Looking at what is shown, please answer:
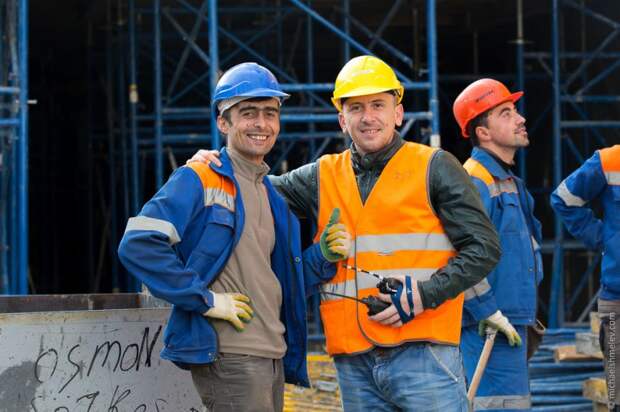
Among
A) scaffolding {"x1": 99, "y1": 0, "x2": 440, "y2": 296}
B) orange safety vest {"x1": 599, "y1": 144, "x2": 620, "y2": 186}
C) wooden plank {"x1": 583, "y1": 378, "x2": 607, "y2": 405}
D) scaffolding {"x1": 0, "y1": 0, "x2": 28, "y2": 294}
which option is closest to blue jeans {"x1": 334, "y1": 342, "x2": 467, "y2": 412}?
orange safety vest {"x1": 599, "y1": 144, "x2": 620, "y2": 186}

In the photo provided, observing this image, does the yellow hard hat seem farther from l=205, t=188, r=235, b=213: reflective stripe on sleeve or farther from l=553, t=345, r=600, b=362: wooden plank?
l=553, t=345, r=600, b=362: wooden plank

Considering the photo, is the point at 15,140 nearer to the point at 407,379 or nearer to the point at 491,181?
the point at 491,181

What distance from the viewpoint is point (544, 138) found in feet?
51.6

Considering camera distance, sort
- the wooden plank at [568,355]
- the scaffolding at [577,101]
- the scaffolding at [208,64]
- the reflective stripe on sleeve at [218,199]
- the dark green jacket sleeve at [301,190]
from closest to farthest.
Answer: the reflective stripe on sleeve at [218,199], the dark green jacket sleeve at [301,190], the wooden plank at [568,355], the scaffolding at [208,64], the scaffolding at [577,101]

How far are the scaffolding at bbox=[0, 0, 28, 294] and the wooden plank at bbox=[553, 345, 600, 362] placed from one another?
4.44 m

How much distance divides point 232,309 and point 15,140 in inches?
244

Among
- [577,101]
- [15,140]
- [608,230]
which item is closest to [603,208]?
[608,230]

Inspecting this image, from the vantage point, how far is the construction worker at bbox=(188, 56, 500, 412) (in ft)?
14.3

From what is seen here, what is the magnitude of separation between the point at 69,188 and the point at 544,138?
8552 mm

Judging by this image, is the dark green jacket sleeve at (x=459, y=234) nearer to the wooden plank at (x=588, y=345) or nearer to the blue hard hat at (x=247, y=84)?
the blue hard hat at (x=247, y=84)

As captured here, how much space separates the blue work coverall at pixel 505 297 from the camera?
5.72 m

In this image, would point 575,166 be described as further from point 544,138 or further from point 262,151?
point 262,151

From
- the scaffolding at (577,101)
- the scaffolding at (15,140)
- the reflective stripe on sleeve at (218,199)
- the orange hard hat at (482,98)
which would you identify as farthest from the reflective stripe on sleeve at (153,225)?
the scaffolding at (577,101)

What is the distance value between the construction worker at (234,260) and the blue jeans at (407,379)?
0.22 metres
